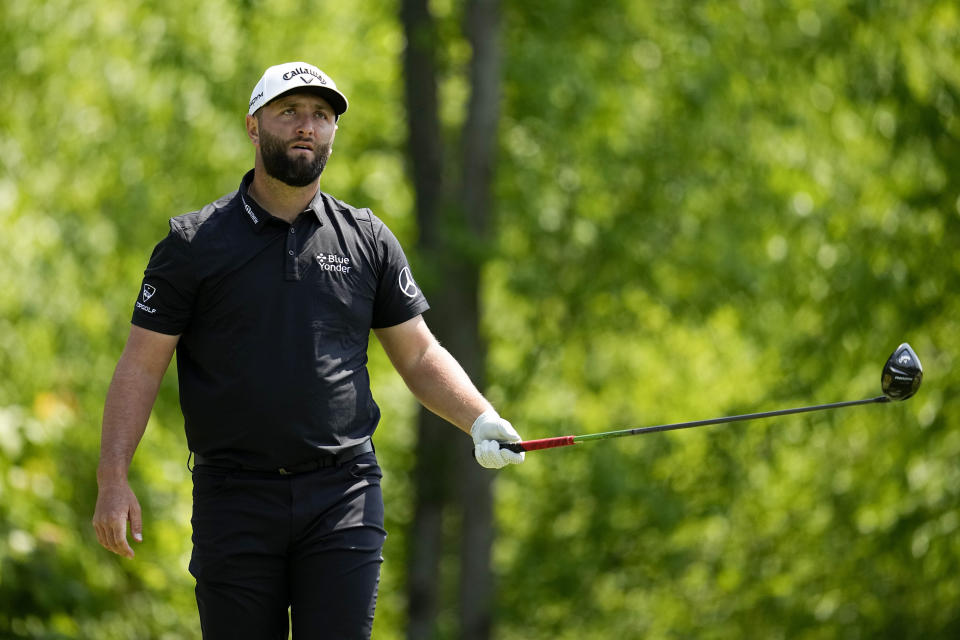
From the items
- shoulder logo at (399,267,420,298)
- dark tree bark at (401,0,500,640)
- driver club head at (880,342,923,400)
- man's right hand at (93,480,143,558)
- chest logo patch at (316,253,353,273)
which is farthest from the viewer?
dark tree bark at (401,0,500,640)

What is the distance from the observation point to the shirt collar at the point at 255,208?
3500 millimetres

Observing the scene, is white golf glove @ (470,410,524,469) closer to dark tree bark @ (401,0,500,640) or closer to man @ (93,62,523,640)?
man @ (93,62,523,640)

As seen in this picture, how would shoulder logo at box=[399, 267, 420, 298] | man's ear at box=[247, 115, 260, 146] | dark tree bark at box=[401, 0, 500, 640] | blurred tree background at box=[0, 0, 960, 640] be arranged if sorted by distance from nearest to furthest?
1. man's ear at box=[247, 115, 260, 146]
2. shoulder logo at box=[399, 267, 420, 298]
3. blurred tree background at box=[0, 0, 960, 640]
4. dark tree bark at box=[401, 0, 500, 640]

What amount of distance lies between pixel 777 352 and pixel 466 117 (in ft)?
10.1

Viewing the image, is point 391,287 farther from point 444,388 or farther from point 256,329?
point 256,329

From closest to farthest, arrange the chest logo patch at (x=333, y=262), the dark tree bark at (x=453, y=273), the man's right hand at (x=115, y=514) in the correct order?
the man's right hand at (x=115, y=514), the chest logo patch at (x=333, y=262), the dark tree bark at (x=453, y=273)

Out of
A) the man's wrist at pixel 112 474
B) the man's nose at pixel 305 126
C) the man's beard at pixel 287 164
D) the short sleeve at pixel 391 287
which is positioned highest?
the man's nose at pixel 305 126

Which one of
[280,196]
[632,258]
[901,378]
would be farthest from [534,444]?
[632,258]

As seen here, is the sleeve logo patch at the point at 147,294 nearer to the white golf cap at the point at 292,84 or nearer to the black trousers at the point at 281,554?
the black trousers at the point at 281,554

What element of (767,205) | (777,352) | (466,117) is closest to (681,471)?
(777,352)

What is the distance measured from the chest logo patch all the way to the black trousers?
514mm

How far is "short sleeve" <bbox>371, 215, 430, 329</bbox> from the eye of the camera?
3.67 meters

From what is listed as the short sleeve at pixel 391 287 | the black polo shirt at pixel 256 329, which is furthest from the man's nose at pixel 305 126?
the short sleeve at pixel 391 287

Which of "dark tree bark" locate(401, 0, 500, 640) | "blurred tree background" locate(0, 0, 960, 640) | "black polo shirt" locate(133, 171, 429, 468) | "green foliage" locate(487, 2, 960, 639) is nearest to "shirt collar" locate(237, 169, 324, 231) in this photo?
"black polo shirt" locate(133, 171, 429, 468)
